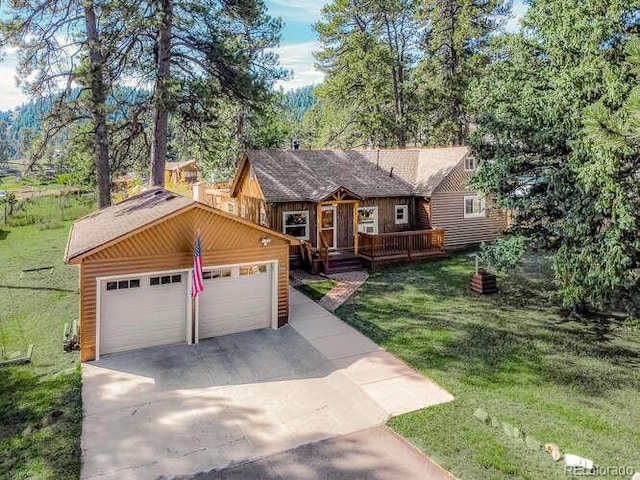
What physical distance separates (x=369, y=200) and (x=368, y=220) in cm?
92

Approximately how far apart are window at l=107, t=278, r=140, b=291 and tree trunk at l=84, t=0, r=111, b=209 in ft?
29.1

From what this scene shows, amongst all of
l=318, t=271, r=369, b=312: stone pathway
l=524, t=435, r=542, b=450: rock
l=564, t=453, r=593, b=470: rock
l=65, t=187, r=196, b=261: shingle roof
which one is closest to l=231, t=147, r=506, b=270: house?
l=318, t=271, r=369, b=312: stone pathway

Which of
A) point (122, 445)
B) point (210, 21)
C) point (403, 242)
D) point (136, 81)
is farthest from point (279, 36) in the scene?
point (122, 445)

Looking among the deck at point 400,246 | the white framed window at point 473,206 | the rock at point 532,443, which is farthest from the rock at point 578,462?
the white framed window at point 473,206

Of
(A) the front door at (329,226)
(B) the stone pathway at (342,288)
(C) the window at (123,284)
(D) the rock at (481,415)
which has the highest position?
(A) the front door at (329,226)

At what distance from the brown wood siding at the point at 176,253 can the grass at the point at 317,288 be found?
276cm

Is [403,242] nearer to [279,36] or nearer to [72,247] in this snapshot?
[279,36]

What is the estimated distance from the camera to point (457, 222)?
71.1 ft

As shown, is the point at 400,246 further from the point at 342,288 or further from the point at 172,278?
the point at 172,278

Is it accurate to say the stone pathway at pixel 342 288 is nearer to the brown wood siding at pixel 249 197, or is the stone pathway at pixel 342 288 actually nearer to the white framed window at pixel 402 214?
the brown wood siding at pixel 249 197

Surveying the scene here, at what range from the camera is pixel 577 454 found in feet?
22.0

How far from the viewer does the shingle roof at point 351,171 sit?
19250 millimetres

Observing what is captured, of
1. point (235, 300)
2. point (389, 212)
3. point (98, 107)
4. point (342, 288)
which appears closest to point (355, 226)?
point (389, 212)

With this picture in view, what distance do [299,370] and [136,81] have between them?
1445 centimetres
